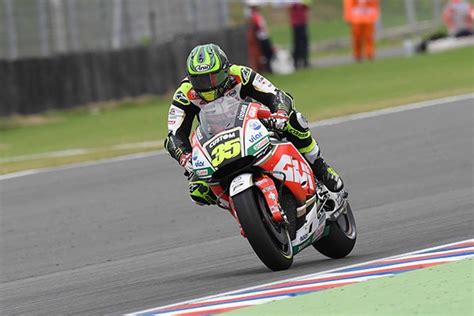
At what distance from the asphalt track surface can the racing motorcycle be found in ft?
0.78

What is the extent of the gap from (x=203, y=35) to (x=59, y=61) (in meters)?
3.86

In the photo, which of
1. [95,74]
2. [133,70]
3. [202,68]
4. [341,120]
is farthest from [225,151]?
[133,70]

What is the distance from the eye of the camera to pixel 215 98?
7910 millimetres

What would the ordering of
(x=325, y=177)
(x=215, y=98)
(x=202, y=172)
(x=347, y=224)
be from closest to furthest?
(x=202, y=172)
(x=215, y=98)
(x=325, y=177)
(x=347, y=224)

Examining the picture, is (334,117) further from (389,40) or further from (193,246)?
(389,40)

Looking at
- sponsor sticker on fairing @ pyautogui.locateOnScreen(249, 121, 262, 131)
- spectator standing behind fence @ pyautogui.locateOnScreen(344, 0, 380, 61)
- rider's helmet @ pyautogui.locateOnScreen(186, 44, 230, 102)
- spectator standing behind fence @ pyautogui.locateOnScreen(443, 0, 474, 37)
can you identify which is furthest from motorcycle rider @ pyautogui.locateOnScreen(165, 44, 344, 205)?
spectator standing behind fence @ pyautogui.locateOnScreen(443, 0, 474, 37)

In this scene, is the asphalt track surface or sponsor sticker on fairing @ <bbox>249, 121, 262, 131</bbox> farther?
the asphalt track surface

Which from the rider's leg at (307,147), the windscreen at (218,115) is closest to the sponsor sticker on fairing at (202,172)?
the windscreen at (218,115)

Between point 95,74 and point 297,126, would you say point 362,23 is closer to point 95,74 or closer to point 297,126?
point 95,74

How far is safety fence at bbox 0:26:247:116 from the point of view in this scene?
22511mm

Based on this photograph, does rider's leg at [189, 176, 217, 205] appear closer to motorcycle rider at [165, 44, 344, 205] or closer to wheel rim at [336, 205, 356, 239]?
motorcycle rider at [165, 44, 344, 205]

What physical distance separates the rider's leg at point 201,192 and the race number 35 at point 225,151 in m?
0.32

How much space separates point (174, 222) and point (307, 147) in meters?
2.80

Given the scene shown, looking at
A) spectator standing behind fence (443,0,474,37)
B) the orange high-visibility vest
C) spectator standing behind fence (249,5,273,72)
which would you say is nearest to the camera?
spectator standing behind fence (249,5,273,72)
